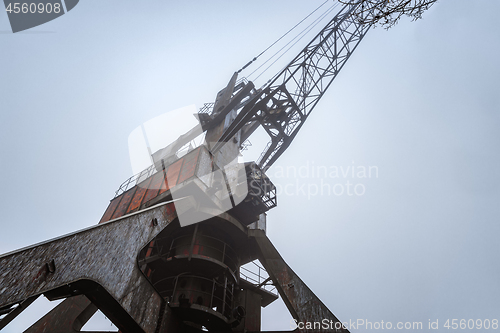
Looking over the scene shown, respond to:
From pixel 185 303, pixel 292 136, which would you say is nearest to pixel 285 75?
pixel 292 136

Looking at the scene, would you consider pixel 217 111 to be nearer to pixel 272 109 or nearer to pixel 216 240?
pixel 272 109

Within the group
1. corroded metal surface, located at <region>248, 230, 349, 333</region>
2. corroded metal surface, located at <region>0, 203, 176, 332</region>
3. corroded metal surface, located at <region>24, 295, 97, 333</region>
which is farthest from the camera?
corroded metal surface, located at <region>24, 295, 97, 333</region>

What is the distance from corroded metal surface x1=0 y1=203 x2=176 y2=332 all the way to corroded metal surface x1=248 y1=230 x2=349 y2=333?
303 centimetres

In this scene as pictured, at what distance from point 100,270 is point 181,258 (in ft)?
10.8

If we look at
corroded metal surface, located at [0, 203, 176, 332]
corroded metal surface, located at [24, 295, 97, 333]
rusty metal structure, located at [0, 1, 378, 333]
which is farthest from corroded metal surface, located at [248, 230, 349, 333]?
corroded metal surface, located at [24, 295, 97, 333]

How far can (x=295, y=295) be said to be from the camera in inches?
274

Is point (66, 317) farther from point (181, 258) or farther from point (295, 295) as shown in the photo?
point (295, 295)

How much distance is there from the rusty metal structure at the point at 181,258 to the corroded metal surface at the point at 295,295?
26 mm

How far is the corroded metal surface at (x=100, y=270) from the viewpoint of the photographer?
3.79 meters

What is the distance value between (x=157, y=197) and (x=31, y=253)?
15.3 feet

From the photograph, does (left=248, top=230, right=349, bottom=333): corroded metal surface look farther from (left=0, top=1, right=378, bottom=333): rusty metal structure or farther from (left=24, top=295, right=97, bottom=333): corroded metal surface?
(left=24, top=295, right=97, bottom=333): corroded metal surface

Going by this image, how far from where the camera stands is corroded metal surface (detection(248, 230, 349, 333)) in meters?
6.39

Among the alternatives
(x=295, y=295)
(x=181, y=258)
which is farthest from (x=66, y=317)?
(x=295, y=295)

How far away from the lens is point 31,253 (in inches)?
157
